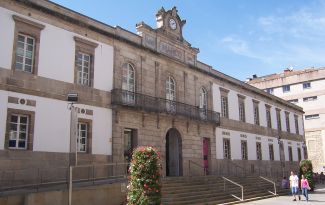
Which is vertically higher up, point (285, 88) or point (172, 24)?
point (285, 88)

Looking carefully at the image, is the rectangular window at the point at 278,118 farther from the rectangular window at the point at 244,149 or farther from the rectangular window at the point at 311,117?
the rectangular window at the point at 311,117

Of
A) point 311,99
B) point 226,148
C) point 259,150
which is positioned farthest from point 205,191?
point 311,99

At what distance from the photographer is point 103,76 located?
17.8 meters

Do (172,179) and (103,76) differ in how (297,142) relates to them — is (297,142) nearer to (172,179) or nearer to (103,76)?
(172,179)

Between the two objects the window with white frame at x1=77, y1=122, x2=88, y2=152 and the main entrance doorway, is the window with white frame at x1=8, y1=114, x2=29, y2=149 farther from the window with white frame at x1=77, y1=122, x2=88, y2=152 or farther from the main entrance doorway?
the main entrance doorway

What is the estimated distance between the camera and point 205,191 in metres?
17.9

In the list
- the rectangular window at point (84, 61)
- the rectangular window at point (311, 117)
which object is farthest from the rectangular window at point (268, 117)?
the rectangular window at point (84, 61)

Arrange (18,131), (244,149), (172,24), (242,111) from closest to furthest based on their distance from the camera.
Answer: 1. (18,131)
2. (172,24)
3. (244,149)
4. (242,111)

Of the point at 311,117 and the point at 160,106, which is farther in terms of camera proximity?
the point at 311,117

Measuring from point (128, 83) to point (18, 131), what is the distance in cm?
691

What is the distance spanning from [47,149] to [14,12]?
5.60 metres

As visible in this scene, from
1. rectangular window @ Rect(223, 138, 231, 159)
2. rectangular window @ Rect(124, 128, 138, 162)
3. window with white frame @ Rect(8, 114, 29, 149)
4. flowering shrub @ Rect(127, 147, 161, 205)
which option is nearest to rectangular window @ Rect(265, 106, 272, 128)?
rectangular window @ Rect(223, 138, 231, 159)

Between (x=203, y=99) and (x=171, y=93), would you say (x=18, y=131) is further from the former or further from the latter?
(x=203, y=99)

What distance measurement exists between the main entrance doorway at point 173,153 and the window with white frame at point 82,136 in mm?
6664
